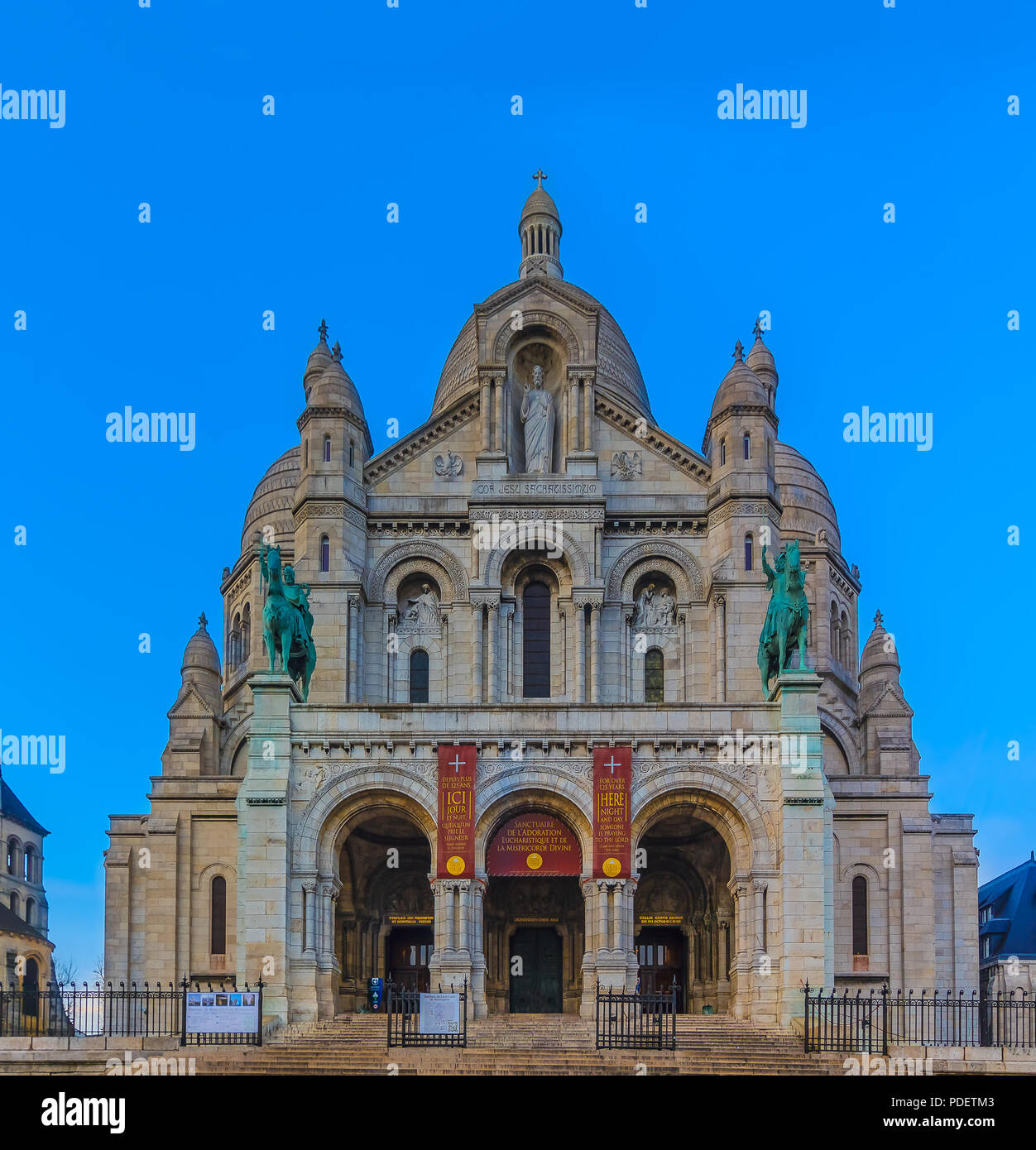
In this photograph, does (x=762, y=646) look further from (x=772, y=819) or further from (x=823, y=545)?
(x=823, y=545)

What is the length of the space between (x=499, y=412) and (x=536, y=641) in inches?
300

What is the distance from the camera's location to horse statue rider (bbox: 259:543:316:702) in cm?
Result: 4672

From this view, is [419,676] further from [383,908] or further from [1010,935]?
[1010,935]

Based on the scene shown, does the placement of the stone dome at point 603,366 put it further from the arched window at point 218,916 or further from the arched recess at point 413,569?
the arched window at point 218,916

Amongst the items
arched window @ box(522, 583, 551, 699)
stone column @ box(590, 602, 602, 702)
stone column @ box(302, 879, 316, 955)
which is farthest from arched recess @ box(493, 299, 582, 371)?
stone column @ box(302, 879, 316, 955)

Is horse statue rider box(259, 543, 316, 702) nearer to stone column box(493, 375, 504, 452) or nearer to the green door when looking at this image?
stone column box(493, 375, 504, 452)

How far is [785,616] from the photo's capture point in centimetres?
4638

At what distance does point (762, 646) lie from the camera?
4756cm

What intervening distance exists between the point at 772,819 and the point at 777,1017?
5.17 metres

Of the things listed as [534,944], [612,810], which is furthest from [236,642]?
[612,810]

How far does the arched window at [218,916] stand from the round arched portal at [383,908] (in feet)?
19.9

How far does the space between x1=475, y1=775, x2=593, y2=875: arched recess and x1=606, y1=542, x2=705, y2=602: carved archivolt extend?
10152mm
